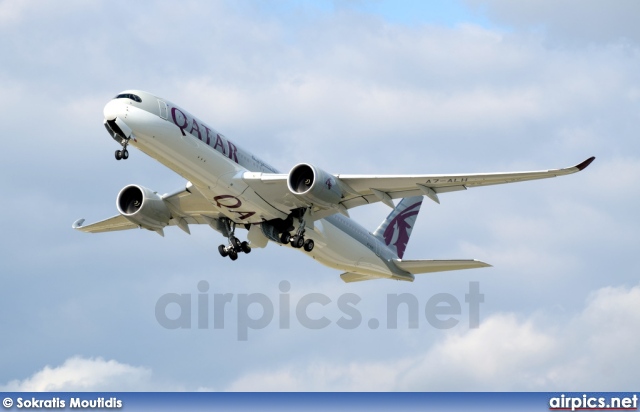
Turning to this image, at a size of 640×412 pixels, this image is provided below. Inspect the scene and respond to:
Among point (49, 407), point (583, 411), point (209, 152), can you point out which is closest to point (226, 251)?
point (209, 152)

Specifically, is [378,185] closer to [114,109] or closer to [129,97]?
[129,97]

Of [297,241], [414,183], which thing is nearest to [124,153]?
[297,241]

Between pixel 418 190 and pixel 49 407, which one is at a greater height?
pixel 418 190

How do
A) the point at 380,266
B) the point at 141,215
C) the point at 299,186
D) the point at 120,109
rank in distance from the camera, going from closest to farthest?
the point at 120,109 → the point at 299,186 → the point at 141,215 → the point at 380,266

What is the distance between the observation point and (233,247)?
52250 millimetres

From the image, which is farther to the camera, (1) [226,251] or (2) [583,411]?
(1) [226,251]

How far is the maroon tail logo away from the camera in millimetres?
59625

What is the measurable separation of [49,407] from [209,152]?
1242 cm

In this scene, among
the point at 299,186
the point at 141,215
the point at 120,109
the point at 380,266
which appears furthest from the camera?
the point at 380,266

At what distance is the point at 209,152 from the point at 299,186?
4.08 metres

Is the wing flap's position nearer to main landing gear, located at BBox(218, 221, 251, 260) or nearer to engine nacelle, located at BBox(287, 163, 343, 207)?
main landing gear, located at BBox(218, 221, 251, 260)

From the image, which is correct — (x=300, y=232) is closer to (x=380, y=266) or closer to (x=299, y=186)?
(x=299, y=186)

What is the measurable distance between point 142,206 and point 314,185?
9738 millimetres

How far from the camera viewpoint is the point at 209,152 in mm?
45875
